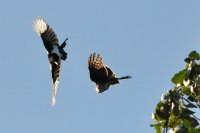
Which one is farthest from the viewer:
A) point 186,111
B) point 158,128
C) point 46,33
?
point 46,33

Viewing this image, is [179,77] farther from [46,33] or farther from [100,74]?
[46,33]

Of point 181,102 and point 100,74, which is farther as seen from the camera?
point 100,74

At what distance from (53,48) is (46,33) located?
140cm

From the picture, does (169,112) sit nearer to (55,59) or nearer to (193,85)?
(193,85)

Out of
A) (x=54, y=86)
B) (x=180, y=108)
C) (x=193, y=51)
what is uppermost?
(x=54, y=86)

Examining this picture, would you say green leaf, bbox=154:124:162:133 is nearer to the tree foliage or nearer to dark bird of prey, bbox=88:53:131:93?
the tree foliage

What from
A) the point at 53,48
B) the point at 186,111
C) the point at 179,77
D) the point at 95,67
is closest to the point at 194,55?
the point at 179,77

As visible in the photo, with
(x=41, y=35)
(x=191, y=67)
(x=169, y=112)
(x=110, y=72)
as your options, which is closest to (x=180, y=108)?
(x=169, y=112)

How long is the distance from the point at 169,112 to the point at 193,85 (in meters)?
0.30

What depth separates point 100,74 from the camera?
976cm

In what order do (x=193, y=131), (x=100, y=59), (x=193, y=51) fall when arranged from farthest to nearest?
1. (x=100, y=59)
2. (x=193, y=51)
3. (x=193, y=131)

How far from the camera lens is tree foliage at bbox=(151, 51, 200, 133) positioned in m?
3.96

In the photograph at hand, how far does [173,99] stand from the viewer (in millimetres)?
4051

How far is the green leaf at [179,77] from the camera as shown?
4.09 metres
